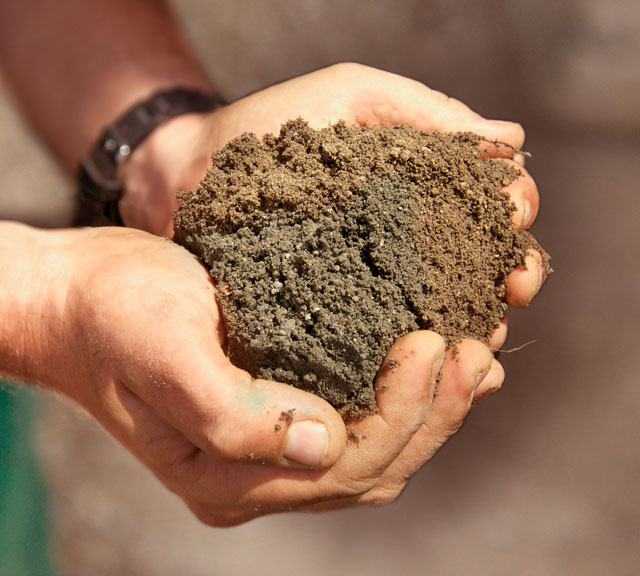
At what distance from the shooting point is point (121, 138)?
4.54ft

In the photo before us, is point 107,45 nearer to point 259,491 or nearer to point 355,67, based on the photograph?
point 355,67

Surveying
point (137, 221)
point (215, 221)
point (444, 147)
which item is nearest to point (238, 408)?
point (215, 221)

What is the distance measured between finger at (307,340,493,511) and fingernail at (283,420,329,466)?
0.21 metres

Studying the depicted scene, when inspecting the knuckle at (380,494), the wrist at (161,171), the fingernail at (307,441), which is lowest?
the knuckle at (380,494)

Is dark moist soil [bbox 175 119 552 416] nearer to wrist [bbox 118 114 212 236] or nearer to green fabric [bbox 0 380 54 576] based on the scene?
wrist [bbox 118 114 212 236]

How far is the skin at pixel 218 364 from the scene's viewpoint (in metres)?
0.73

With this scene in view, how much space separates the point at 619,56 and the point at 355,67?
144cm

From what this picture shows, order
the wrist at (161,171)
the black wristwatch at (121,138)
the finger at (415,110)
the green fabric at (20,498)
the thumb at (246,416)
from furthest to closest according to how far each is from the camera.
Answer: the green fabric at (20,498), the black wristwatch at (121,138), the wrist at (161,171), the finger at (415,110), the thumb at (246,416)

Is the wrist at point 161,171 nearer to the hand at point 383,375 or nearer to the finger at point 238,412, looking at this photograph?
the hand at point 383,375

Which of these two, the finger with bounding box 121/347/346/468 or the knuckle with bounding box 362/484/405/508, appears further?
→ the knuckle with bounding box 362/484/405/508

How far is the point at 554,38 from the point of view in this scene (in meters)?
1.92

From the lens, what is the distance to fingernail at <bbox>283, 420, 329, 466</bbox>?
732 mm

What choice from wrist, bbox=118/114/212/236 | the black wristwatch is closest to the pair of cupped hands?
wrist, bbox=118/114/212/236

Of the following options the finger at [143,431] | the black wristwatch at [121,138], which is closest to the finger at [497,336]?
the finger at [143,431]
